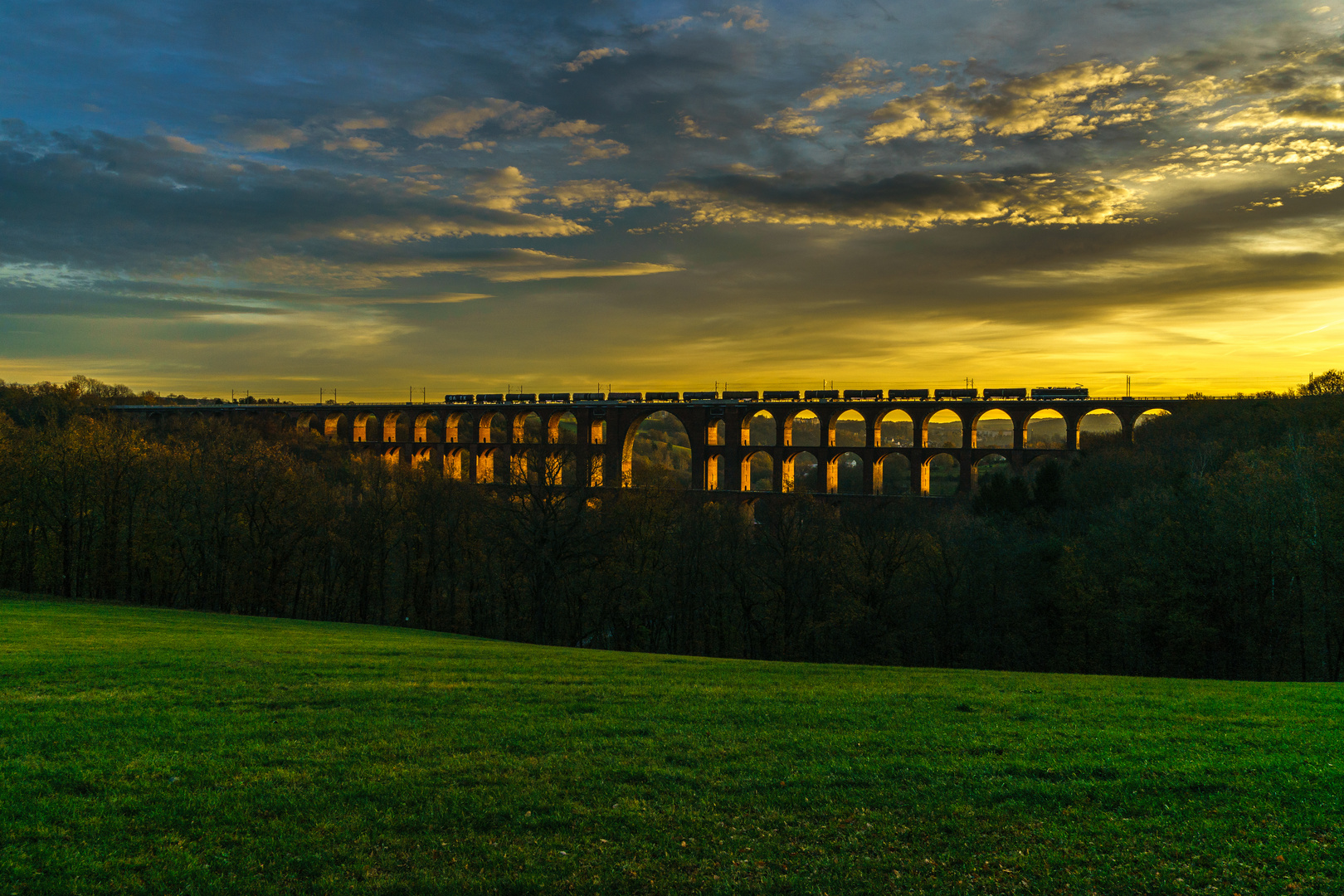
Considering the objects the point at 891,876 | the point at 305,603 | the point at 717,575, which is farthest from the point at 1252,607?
the point at 305,603

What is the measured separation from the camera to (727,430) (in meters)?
70.3

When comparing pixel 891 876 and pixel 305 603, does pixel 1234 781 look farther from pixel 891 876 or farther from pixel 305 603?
pixel 305 603

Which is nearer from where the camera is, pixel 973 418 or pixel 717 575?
pixel 717 575

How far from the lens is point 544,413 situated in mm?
79750

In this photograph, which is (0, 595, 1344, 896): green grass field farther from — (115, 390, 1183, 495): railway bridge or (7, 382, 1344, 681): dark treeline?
(115, 390, 1183, 495): railway bridge

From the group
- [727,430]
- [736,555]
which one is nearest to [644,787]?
[736,555]

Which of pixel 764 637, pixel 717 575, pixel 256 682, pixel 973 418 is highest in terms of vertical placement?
pixel 973 418

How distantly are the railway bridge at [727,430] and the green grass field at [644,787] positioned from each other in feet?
126

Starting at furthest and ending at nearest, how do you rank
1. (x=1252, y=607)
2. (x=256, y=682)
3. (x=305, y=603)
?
(x=305, y=603), (x=1252, y=607), (x=256, y=682)

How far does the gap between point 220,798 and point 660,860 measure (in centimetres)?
454

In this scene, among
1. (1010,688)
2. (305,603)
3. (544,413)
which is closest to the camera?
(1010,688)


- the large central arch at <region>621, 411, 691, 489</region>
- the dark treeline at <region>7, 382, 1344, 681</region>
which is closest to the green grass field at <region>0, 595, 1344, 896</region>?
the dark treeline at <region>7, 382, 1344, 681</region>

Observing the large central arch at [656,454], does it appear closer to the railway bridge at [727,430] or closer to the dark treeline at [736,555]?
the railway bridge at [727,430]

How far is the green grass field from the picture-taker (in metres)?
6.37
